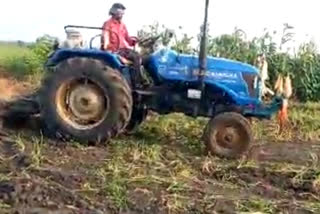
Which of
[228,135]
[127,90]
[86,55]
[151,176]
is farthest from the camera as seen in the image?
[86,55]

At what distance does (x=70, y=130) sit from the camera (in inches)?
383

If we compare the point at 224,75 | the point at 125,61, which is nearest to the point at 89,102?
the point at 125,61

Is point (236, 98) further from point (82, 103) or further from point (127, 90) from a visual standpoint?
point (82, 103)

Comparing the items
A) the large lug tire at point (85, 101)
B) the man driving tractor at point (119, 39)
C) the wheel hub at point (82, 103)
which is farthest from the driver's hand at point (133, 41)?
the wheel hub at point (82, 103)

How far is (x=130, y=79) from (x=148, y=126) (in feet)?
4.20

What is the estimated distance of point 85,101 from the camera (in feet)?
32.0

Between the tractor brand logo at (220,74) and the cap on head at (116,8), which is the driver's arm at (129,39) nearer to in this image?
the cap on head at (116,8)

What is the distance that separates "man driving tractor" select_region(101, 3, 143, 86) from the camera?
387 inches

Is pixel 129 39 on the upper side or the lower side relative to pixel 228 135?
upper

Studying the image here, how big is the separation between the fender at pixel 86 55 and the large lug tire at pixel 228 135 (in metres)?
1.31

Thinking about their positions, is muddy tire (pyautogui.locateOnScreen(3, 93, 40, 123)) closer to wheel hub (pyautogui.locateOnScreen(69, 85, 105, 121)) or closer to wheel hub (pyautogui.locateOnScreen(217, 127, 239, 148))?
wheel hub (pyautogui.locateOnScreen(69, 85, 105, 121))

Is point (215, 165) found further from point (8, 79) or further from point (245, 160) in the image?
point (8, 79)

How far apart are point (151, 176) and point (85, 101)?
214 centimetres

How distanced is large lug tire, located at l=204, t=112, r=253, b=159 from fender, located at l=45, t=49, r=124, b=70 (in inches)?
51.5
